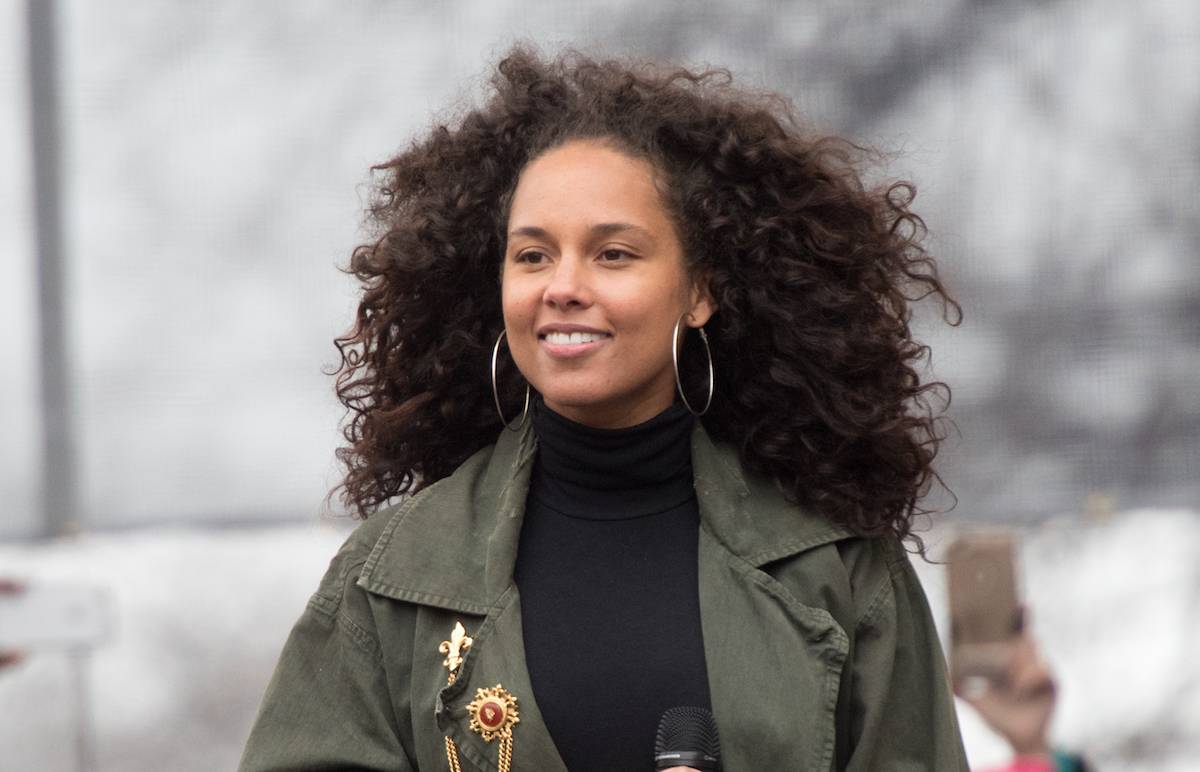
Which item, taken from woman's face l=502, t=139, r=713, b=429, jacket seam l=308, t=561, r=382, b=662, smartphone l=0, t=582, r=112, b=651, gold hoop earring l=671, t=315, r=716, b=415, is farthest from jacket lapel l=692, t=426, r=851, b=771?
smartphone l=0, t=582, r=112, b=651

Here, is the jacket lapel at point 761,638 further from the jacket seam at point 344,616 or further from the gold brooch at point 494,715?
the jacket seam at point 344,616

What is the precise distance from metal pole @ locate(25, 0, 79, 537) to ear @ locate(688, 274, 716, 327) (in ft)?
6.53

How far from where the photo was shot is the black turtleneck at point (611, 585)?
273cm

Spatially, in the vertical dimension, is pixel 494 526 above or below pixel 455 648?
above

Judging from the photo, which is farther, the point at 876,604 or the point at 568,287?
the point at 876,604

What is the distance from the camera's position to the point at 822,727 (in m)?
2.71

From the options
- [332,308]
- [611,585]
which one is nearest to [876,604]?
[611,585]

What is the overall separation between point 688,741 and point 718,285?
29.4 inches

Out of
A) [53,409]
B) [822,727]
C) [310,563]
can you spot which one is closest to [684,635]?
[822,727]

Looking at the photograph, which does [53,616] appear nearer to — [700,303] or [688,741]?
[700,303]

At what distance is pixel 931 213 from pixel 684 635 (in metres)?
1.88

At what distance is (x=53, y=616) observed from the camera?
4.36 metres

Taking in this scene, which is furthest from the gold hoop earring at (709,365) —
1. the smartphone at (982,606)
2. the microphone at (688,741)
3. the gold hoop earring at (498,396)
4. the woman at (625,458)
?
the smartphone at (982,606)

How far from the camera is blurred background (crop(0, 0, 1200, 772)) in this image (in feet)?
14.3
